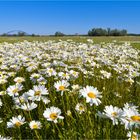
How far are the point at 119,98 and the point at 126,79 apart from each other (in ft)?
4.19

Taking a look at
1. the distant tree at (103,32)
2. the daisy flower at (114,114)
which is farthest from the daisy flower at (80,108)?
the distant tree at (103,32)

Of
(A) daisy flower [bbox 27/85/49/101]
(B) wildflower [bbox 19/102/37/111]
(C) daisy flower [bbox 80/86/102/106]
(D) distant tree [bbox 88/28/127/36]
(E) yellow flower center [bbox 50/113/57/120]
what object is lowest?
(D) distant tree [bbox 88/28/127/36]

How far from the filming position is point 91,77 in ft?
17.7

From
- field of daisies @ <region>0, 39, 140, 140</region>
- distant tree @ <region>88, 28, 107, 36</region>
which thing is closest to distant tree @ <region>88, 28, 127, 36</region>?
distant tree @ <region>88, 28, 107, 36</region>

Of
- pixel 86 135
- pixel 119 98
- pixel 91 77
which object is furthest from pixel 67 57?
pixel 86 135

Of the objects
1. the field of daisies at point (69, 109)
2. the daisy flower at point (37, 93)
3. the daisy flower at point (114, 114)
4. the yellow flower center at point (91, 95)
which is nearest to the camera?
the daisy flower at point (114, 114)

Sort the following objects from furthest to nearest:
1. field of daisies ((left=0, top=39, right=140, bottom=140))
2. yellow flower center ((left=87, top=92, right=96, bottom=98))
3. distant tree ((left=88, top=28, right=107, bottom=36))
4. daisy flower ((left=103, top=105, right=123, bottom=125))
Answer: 1. distant tree ((left=88, top=28, right=107, bottom=36))
2. yellow flower center ((left=87, top=92, right=96, bottom=98))
3. field of daisies ((left=0, top=39, right=140, bottom=140))
4. daisy flower ((left=103, top=105, right=123, bottom=125))

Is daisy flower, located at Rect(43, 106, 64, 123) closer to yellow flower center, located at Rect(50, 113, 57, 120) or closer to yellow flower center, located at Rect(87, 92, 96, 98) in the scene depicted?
yellow flower center, located at Rect(50, 113, 57, 120)

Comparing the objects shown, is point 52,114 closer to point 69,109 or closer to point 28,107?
point 28,107

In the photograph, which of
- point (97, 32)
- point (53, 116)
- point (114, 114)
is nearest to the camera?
point (114, 114)

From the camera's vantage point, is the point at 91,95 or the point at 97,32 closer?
the point at 91,95

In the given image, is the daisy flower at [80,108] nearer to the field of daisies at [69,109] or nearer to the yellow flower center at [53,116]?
the field of daisies at [69,109]

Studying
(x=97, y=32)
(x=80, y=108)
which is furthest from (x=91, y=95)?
(x=97, y=32)

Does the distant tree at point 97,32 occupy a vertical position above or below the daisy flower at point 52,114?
below
